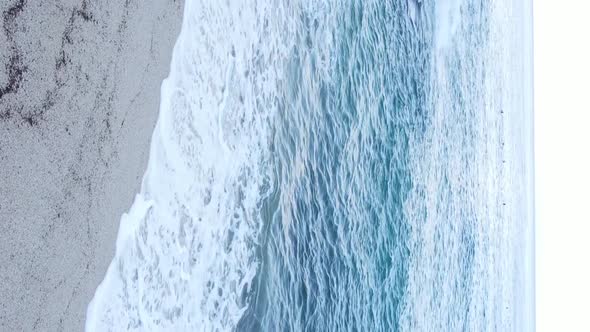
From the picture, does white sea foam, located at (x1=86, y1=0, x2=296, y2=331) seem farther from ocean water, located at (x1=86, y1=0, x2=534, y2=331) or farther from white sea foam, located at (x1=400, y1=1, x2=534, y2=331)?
white sea foam, located at (x1=400, y1=1, x2=534, y2=331)

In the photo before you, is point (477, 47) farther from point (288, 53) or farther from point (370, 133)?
point (288, 53)

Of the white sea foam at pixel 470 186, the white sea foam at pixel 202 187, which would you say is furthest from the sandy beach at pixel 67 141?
the white sea foam at pixel 470 186

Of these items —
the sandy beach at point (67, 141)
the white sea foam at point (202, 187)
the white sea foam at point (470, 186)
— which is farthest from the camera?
the white sea foam at point (470, 186)

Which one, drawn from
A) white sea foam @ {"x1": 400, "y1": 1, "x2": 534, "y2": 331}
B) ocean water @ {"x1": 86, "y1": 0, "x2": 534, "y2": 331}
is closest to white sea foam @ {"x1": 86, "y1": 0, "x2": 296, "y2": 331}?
ocean water @ {"x1": 86, "y1": 0, "x2": 534, "y2": 331}

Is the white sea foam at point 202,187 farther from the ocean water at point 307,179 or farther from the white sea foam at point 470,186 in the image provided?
the white sea foam at point 470,186

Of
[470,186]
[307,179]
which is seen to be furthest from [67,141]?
[470,186]

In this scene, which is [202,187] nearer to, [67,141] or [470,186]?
[67,141]

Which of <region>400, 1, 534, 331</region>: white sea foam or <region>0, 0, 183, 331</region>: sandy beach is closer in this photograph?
<region>0, 0, 183, 331</region>: sandy beach
